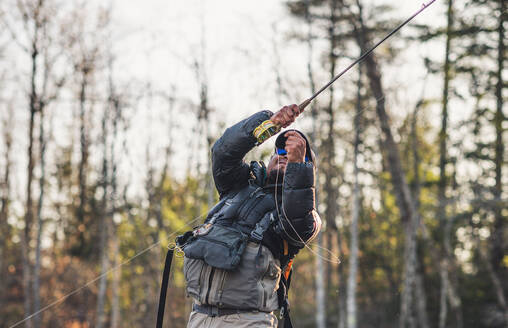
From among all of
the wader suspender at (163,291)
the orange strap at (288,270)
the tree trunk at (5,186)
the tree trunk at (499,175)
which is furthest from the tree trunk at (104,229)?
the orange strap at (288,270)

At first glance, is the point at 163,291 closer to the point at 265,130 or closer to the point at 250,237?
the point at 250,237

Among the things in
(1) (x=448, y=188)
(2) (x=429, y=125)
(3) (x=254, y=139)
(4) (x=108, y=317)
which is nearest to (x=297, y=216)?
(3) (x=254, y=139)

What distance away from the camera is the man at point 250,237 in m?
2.72

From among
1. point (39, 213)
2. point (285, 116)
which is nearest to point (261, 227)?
point (285, 116)

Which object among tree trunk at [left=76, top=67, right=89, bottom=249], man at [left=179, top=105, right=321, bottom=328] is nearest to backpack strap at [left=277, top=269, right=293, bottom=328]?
man at [left=179, top=105, right=321, bottom=328]

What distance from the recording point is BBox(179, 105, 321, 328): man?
8.93 ft

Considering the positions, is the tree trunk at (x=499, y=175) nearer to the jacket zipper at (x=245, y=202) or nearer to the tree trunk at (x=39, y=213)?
the jacket zipper at (x=245, y=202)

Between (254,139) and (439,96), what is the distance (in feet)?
38.4

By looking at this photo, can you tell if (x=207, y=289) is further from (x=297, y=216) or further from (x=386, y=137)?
(x=386, y=137)

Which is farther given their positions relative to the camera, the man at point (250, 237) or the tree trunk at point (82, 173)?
the tree trunk at point (82, 173)

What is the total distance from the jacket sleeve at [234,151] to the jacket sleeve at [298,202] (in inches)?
13.8

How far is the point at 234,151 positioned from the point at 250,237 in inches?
20.4

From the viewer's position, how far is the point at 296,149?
277 cm

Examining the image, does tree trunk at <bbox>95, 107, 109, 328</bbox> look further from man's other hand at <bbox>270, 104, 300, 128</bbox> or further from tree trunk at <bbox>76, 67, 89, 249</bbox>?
man's other hand at <bbox>270, 104, 300, 128</bbox>
